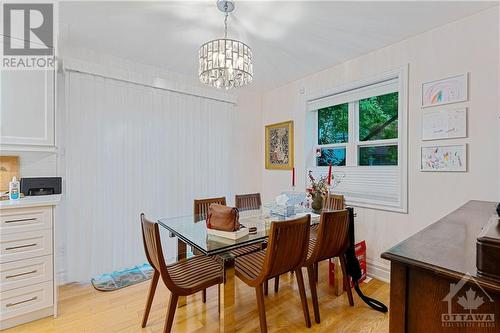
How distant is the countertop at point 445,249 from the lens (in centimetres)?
67

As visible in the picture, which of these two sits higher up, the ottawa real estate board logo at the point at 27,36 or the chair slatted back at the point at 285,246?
the ottawa real estate board logo at the point at 27,36

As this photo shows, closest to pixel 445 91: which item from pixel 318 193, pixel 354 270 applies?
pixel 318 193

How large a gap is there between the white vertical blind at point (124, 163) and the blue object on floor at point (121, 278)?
7cm

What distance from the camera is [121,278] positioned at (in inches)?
103

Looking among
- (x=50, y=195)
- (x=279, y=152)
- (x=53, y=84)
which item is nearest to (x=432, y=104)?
(x=279, y=152)

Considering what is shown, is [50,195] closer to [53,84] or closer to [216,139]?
[53,84]

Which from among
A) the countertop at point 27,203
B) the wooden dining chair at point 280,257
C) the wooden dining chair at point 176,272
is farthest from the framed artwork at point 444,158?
the countertop at point 27,203

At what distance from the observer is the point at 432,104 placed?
Answer: 225cm

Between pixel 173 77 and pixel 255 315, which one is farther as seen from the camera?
pixel 173 77

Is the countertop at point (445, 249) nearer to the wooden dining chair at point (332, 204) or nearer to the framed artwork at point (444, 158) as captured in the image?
the framed artwork at point (444, 158)

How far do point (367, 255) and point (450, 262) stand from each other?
2.29 metres

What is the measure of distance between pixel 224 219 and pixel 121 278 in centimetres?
164

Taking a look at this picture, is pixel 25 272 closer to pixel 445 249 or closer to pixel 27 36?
pixel 27 36

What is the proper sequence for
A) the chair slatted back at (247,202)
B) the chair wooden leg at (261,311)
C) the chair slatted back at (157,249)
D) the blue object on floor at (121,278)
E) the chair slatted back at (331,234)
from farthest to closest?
the chair slatted back at (247,202)
the blue object on floor at (121,278)
the chair slatted back at (331,234)
the chair wooden leg at (261,311)
the chair slatted back at (157,249)
